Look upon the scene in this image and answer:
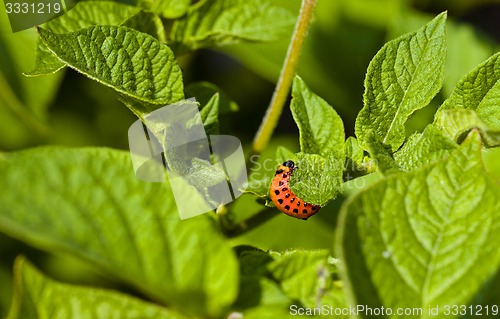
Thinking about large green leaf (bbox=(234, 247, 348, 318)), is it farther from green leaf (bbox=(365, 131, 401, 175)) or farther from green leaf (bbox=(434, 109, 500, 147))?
green leaf (bbox=(434, 109, 500, 147))

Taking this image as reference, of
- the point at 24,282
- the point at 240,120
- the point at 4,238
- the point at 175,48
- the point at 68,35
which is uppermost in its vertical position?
the point at 68,35

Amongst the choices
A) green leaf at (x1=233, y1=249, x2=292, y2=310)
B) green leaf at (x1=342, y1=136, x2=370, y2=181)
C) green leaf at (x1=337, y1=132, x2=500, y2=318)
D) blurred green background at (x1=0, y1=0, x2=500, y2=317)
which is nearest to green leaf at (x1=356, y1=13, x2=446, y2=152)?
green leaf at (x1=342, y1=136, x2=370, y2=181)

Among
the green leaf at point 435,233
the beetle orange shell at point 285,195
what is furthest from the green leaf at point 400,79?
the green leaf at point 435,233

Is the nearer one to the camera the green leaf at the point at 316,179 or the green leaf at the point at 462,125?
the green leaf at the point at 462,125

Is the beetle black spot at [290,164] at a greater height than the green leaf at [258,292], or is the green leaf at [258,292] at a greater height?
the beetle black spot at [290,164]

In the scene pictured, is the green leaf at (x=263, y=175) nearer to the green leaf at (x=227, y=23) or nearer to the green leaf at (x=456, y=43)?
the green leaf at (x=227, y=23)

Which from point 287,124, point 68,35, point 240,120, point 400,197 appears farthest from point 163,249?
point 287,124

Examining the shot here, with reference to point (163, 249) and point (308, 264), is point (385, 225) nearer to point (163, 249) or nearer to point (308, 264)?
point (308, 264)
